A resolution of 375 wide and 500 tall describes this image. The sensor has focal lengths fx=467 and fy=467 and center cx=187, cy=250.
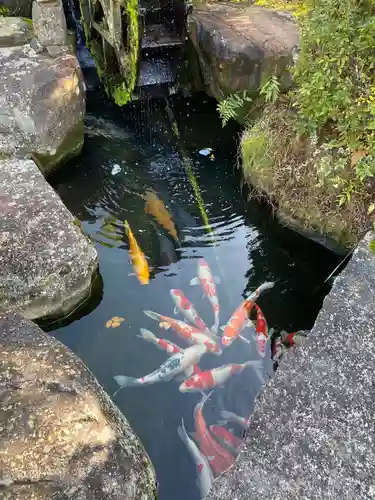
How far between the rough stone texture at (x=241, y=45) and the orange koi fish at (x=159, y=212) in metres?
2.36

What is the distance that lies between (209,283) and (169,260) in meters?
0.69

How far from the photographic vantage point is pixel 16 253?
186 inches

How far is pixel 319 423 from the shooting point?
3193 mm

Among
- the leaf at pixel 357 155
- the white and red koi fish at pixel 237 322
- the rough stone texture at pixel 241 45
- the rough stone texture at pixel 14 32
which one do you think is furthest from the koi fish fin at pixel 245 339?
the rough stone texture at pixel 14 32

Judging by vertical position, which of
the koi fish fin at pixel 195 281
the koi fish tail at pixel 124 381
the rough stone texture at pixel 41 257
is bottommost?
the koi fish tail at pixel 124 381

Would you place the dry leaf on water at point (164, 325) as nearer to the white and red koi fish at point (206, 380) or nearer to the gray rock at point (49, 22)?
the white and red koi fish at point (206, 380)

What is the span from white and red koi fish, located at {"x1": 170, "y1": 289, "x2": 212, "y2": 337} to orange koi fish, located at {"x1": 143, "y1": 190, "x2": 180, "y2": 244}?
965 mm

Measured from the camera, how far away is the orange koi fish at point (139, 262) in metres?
5.43

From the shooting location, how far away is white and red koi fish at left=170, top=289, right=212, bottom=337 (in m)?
4.89

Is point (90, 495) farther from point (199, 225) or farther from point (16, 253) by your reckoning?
point (199, 225)

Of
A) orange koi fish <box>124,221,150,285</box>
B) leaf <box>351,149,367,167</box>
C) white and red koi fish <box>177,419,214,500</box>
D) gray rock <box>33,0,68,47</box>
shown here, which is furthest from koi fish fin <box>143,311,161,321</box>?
gray rock <box>33,0,68,47</box>

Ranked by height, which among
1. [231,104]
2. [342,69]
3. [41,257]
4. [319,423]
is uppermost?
[342,69]

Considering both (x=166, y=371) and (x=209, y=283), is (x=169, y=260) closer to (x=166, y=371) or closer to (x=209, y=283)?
(x=209, y=283)

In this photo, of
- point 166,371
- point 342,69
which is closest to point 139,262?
point 166,371
